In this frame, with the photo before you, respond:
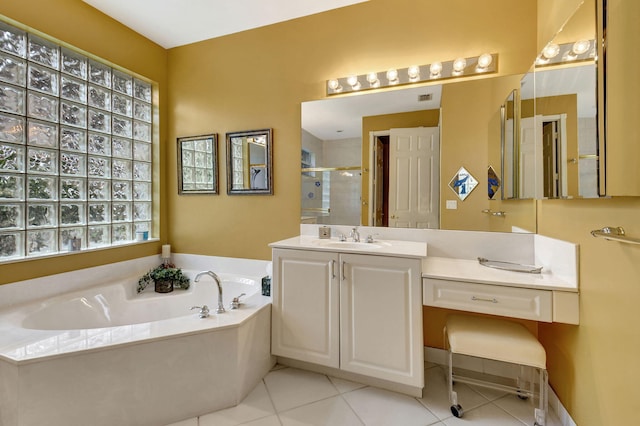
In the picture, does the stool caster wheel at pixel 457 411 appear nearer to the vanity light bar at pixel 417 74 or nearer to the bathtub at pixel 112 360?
the bathtub at pixel 112 360

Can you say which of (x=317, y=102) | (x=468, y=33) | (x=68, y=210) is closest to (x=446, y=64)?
(x=468, y=33)

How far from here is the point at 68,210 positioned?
7.58ft

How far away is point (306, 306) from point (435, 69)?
1.90 m

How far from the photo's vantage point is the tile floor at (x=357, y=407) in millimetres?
1571

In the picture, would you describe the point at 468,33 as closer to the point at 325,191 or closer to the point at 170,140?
the point at 325,191

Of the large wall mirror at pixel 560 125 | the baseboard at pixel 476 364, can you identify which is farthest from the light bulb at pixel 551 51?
the baseboard at pixel 476 364

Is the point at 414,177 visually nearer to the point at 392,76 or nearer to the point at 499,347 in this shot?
the point at 392,76

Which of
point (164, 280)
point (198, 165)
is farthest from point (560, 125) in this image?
point (164, 280)

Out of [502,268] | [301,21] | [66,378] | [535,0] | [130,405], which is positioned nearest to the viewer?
[66,378]

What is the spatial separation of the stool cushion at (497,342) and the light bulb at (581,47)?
141 centimetres

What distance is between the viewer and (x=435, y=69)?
2.07 meters

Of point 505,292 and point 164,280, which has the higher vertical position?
point 505,292

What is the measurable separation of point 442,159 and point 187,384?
2.15m

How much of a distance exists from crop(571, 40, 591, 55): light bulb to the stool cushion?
4.61ft
